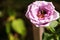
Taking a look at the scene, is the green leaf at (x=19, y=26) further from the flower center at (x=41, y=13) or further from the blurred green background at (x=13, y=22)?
the flower center at (x=41, y=13)

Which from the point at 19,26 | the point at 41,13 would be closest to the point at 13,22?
the point at 19,26

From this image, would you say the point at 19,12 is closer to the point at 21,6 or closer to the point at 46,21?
the point at 21,6

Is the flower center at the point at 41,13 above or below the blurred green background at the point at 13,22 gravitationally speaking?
above

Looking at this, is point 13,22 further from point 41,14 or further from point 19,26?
point 41,14

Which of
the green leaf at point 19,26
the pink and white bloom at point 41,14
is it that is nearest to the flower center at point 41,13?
the pink and white bloom at point 41,14

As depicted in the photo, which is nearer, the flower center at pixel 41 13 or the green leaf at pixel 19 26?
the flower center at pixel 41 13

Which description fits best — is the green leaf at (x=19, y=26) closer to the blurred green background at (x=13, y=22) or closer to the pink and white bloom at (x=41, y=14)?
the blurred green background at (x=13, y=22)
